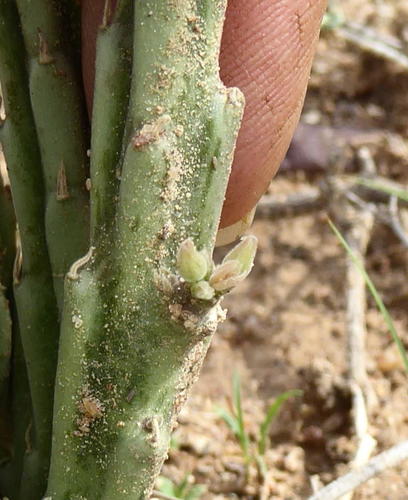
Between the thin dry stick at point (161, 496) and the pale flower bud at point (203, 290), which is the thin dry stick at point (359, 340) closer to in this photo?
the thin dry stick at point (161, 496)

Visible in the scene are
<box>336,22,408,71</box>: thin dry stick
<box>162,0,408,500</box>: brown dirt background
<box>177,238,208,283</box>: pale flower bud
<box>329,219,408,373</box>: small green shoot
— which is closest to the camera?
<box>177,238,208,283</box>: pale flower bud

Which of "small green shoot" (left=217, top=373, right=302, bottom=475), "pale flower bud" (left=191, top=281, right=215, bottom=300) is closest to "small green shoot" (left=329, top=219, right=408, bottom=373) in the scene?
"small green shoot" (left=217, top=373, right=302, bottom=475)

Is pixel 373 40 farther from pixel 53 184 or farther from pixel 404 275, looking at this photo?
pixel 53 184

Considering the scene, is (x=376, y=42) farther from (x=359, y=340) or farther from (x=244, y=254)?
(x=244, y=254)

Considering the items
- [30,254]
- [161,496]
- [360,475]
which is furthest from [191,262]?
[360,475]

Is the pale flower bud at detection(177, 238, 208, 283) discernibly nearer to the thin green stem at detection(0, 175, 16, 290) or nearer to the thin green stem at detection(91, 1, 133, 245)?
the thin green stem at detection(91, 1, 133, 245)
